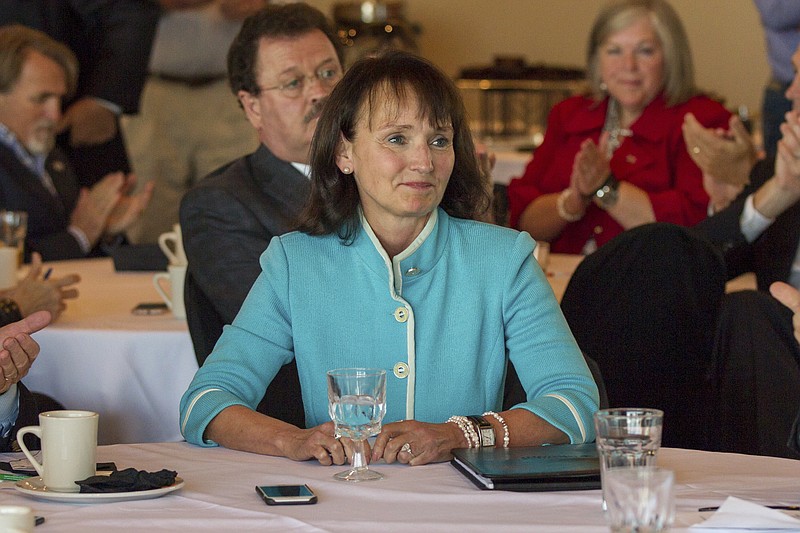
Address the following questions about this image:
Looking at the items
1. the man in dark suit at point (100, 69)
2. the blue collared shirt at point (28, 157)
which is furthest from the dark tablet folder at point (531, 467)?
the man in dark suit at point (100, 69)

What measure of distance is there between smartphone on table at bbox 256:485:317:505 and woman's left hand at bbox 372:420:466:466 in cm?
17

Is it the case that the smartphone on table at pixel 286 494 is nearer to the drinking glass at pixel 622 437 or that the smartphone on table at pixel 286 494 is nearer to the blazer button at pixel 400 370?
the drinking glass at pixel 622 437

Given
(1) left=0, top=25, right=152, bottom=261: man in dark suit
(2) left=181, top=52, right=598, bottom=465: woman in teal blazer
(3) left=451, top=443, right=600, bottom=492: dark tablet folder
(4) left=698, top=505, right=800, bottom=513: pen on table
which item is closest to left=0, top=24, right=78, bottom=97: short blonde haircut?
(1) left=0, top=25, right=152, bottom=261: man in dark suit

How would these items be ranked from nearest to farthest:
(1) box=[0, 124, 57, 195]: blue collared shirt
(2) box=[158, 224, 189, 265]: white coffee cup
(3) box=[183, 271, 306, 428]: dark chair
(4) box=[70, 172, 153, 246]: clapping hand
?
(3) box=[183, 271, 306, 428]: dark chair < (2) box=[158, 224, 189, 265]: white coffee cup < (4) box=[70, 172, 153, 246]: clapping hand < (1) box=[0, 124, 57, 195]: blue collared shirt

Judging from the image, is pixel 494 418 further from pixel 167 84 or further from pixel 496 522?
pixel 167 84

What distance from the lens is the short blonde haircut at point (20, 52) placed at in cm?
469

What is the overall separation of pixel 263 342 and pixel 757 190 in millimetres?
1987

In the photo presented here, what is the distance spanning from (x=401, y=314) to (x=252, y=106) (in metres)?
1.18

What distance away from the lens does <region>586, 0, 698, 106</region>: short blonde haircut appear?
13.9 ft

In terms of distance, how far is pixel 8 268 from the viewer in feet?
10.4

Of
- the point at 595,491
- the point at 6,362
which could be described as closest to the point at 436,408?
the point at 595,491

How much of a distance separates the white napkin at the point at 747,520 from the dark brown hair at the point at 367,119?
88 centimetres

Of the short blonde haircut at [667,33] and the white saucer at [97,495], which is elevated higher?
the short blonde haircut at [667,33]

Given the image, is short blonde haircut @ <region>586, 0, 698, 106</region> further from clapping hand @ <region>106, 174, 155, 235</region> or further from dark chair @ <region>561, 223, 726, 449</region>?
clapping hand @ <region>106, 174, 155, 235</region>
